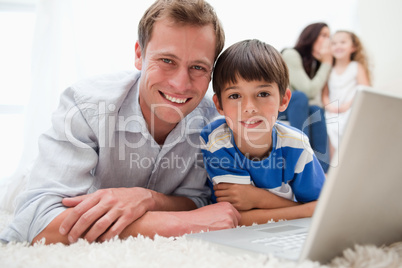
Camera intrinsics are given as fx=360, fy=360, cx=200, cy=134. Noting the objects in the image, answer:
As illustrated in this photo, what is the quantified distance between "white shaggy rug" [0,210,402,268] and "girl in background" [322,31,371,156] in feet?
8.10

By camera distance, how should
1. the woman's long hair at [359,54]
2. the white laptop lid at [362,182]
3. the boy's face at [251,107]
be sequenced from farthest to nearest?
1. the woman's long hair at [359,54]
2. the boy's face at [251,107]
3. the white laptop lid at [362,182]

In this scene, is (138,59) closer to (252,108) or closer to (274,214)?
(252,108)

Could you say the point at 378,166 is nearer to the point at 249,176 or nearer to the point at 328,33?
the point at 249,176

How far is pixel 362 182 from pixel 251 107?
639 mm

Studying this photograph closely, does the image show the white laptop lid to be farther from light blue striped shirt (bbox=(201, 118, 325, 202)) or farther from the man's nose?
the man's nose

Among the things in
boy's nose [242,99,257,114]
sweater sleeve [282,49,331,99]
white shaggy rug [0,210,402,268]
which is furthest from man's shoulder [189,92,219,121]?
sweater sleeve [282,49,331,99]

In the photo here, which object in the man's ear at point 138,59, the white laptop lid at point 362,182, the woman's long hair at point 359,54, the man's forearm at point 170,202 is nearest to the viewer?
the white laptop lid at point 362,182

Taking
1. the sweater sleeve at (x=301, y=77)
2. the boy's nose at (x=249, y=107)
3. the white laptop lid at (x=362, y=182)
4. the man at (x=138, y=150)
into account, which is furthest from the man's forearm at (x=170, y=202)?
the sweater sleeve at (x=301, y=77)

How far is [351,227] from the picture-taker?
2.00 feet

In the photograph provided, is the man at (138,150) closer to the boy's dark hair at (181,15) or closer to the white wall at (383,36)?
the boy's dark hair at (181,15)

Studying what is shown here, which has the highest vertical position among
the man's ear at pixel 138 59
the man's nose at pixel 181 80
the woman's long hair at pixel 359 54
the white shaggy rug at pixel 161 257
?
the woman's long hair at pixel 359 54

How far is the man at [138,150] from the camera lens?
92 centimetres

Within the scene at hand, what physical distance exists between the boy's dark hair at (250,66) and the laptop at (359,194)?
2.05ft

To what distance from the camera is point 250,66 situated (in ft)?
3.90
